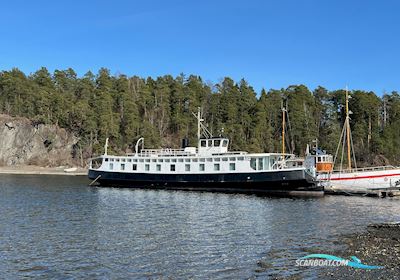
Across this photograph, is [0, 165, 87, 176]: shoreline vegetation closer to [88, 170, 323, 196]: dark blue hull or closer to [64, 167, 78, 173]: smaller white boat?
[64, 167, 78, 173]: smaller white boat

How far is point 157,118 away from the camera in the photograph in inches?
5251

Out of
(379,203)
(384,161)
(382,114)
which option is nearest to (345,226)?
(379,203)

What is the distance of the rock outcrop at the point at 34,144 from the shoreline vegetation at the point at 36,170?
3.95 meters

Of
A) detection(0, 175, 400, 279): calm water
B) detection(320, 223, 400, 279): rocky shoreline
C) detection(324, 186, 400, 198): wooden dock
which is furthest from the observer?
detection(324, 186, 400, 198): wooden dock

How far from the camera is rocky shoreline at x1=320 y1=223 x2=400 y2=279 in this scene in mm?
16848

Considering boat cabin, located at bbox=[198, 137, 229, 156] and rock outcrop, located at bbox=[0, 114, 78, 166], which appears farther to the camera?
rock outcrop, located at bbox=[0, 114, 78, 166]

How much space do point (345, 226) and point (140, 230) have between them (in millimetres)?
14686

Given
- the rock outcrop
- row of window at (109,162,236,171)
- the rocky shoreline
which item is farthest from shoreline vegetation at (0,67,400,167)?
the rocky shoreline

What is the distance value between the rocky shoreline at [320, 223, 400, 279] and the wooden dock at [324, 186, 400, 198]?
23.4 m

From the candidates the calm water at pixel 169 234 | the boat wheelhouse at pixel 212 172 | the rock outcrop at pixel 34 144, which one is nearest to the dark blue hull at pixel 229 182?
the boat wheelhouse at pixel 212 172

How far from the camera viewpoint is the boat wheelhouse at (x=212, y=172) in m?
52.3

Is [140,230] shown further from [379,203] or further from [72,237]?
[379,203]

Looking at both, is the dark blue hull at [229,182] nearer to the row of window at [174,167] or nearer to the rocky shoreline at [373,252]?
the row of window at [174,167]

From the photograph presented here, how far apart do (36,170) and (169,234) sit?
87.9 meters
